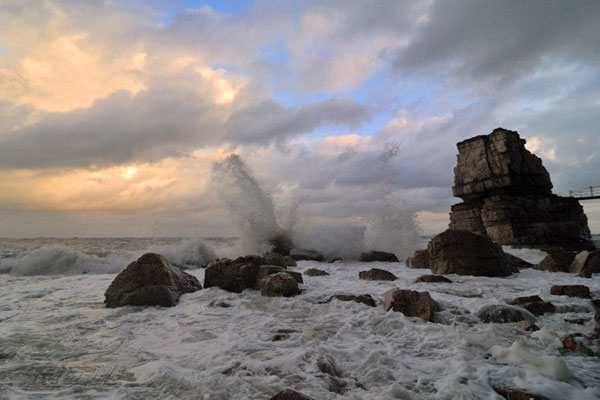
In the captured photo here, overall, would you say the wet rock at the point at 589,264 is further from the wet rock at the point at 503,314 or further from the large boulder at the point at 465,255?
the wet rock at the point at 503,314

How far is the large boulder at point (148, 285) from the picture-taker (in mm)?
6562

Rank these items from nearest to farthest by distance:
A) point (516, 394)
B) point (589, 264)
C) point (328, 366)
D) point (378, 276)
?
point (516, 394)
point (328, 366)
point (378, 276)
point (589, 264)

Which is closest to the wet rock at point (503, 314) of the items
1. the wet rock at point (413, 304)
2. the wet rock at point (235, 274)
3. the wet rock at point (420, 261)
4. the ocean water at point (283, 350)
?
the ocean water at point (283, 350)

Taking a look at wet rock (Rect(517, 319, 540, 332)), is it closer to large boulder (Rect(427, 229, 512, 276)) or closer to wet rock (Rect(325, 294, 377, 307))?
wet rock (Rect(325, 294, 377, 307))

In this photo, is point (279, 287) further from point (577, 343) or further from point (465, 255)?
point (465, 255)

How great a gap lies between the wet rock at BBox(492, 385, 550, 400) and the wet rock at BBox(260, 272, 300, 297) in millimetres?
4460

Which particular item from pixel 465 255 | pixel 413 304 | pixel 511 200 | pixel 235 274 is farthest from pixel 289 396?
pixel 511 200

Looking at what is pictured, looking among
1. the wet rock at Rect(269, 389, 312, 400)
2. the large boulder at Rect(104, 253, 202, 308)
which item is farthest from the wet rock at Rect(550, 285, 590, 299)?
the large boulder at Rect(104, 253, 202, 308)

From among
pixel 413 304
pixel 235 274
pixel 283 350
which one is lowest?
pixel 283 350

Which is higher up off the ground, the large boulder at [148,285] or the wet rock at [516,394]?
the large boulder at [148,285]

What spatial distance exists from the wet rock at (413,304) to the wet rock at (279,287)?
2185 mm

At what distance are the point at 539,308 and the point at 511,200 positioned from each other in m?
18.5

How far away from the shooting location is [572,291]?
5941 mm

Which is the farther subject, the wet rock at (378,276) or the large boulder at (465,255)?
the large boulder at (465,255)
